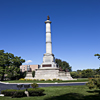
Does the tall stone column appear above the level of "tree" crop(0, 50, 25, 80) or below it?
above

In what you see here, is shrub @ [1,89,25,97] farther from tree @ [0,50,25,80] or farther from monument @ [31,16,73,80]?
tree @ [0,50,25,80]

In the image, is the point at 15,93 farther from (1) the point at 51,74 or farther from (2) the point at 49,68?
(2) the point at 49,68

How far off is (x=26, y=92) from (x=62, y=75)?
3077 cm

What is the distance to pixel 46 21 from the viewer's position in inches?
2023

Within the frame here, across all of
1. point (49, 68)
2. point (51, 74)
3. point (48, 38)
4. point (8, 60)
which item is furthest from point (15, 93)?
point (8, 60)

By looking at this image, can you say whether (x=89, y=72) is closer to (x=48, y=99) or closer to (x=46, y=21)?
(x=46, y=21)

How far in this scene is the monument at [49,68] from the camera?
4357 cm

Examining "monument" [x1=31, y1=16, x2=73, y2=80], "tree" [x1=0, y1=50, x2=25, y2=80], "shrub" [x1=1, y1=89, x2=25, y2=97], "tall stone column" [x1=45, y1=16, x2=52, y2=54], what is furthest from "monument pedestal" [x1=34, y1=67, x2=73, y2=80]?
"shrub" [x1=1, y1=89, x2=25, y2=97]

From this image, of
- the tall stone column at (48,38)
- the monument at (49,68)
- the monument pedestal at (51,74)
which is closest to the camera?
the monument pedestal at (51,74)

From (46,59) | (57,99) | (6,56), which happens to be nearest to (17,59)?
(6,56)

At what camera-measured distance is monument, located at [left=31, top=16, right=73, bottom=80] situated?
143 ft

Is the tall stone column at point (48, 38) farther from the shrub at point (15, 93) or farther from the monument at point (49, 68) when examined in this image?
the shrub at point (15, 93)

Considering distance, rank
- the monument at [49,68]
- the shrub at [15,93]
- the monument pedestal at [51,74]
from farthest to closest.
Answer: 1. the monument at [49,68]
2. the monument pedestal at [51,74]
3. the shrub at [15,93]

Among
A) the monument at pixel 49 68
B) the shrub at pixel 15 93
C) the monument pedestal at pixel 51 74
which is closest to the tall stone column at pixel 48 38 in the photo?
the monument at pixel 49 68
